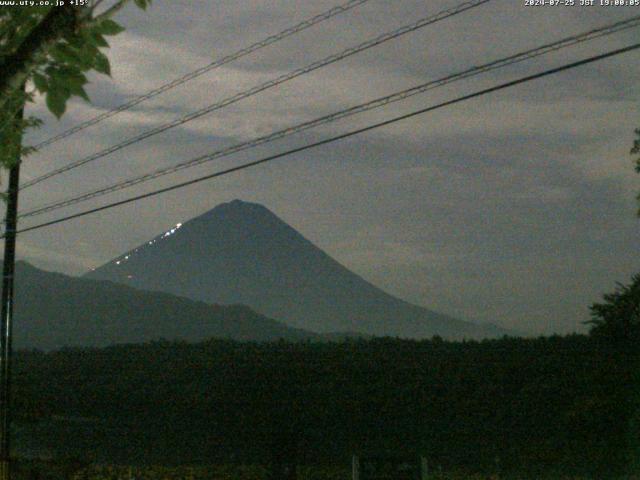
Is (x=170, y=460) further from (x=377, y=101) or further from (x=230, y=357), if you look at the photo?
(x=377, y=101)

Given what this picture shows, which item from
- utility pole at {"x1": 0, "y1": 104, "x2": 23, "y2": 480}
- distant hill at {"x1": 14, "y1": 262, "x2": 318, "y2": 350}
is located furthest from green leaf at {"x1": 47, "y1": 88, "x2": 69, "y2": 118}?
distant hill at {"x1": 14, "y1": 262, "x2": 318, "y2": 350}

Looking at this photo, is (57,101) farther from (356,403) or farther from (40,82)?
(356,403)

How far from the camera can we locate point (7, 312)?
46.7 feet

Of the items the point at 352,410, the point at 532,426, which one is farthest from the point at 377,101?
the point at 352,410

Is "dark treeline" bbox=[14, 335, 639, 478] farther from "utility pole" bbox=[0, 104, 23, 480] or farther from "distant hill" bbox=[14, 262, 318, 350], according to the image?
"distant hill" bbox=[14, 262, 318, 350]

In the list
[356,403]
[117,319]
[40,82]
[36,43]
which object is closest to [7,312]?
[40,82]

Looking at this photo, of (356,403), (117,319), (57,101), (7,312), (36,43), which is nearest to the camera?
(36,43)

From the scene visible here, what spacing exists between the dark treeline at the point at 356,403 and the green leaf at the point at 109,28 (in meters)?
14.9

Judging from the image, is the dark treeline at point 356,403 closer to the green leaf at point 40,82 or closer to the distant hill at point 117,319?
the green leaf at point 40,82

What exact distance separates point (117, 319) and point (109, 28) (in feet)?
435

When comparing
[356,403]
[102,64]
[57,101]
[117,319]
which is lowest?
[356,403]

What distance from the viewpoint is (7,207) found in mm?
14609

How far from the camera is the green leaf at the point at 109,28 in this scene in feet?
12.9

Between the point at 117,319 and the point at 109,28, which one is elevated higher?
the point at 117,319
